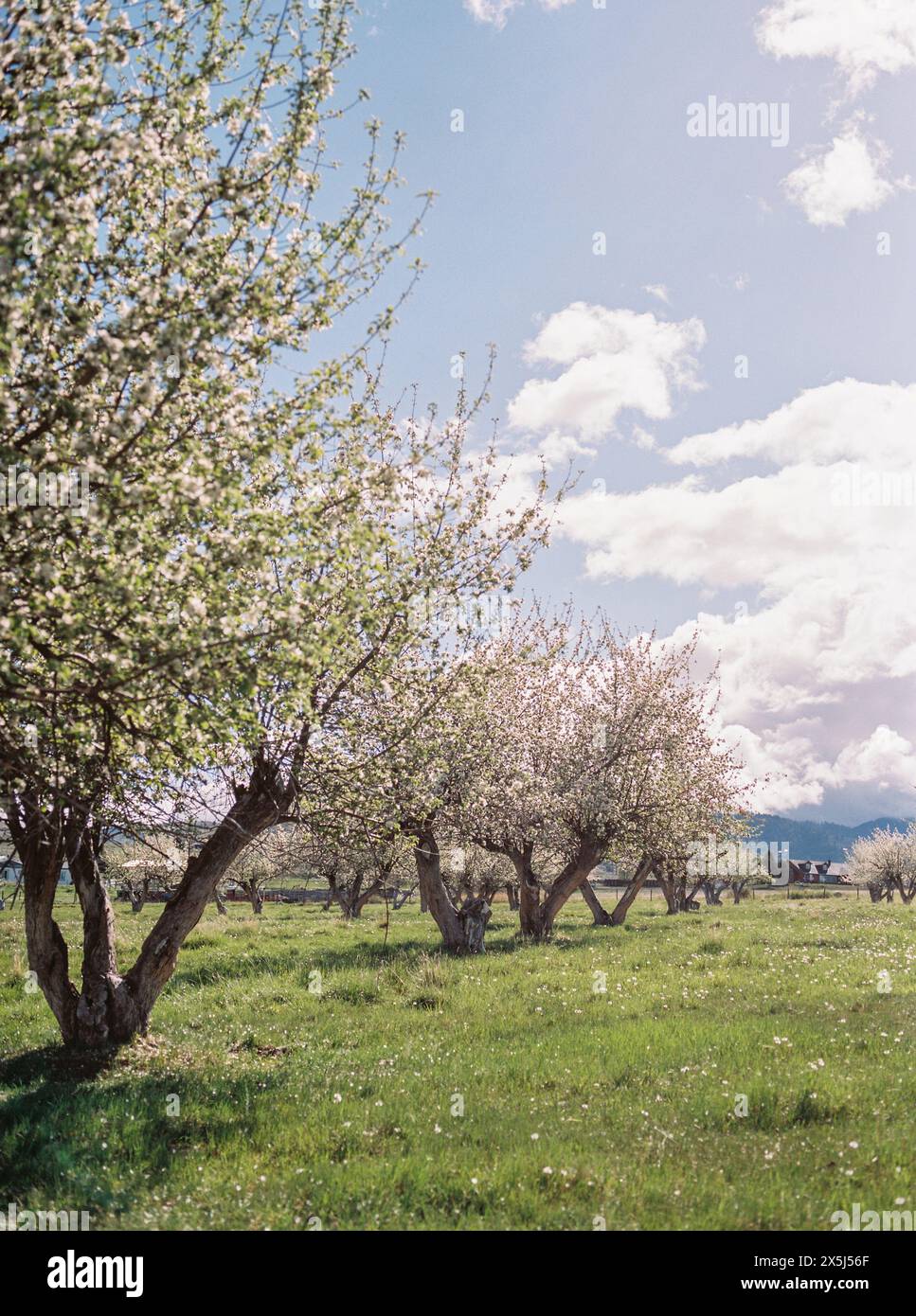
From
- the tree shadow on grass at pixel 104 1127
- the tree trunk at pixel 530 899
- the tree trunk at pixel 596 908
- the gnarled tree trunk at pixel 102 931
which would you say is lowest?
the tree trunk at pixel 596 908

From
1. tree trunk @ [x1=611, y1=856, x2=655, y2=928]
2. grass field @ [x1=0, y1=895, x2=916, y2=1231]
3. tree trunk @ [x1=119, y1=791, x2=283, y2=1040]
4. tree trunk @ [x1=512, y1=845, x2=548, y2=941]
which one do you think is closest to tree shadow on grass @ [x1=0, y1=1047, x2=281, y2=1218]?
grass field @ [x1=0, y1=895, x2=916, y2=1231]

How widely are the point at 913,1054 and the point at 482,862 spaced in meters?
47.3

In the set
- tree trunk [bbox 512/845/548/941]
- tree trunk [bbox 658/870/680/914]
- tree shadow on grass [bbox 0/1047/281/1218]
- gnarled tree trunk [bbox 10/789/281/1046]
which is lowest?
tree trunk [bbox 658/870/680/914]

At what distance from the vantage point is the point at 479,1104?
10992 millimetres

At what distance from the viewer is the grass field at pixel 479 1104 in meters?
8.19

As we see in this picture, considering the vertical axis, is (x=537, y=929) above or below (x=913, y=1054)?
below

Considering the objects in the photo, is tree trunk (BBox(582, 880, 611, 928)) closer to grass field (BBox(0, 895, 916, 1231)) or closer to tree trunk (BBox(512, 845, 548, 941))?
tree trunk (BBox(512, 845, 548, 941))

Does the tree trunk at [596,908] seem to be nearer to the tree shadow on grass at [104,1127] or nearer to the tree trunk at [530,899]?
the tree trunk at [530,899]

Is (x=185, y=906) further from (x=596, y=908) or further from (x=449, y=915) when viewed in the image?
(x=596, y=908)

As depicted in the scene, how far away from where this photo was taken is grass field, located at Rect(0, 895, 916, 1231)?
26.9 feet

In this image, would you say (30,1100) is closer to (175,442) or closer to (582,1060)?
(582,1060)

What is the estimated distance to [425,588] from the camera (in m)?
12.9

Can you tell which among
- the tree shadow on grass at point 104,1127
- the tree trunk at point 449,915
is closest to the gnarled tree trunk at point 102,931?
the tree shadow on grass at point 104,1127
